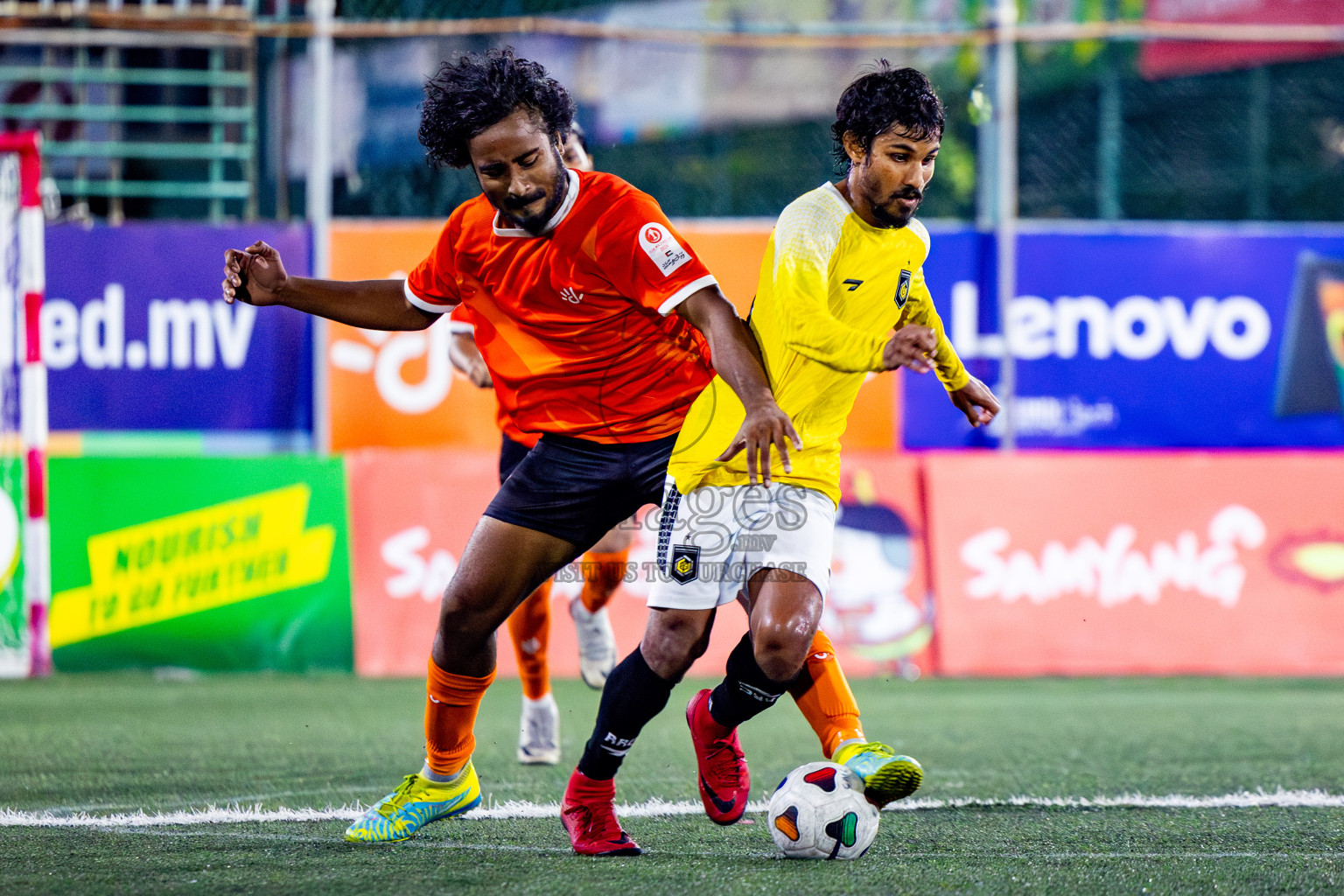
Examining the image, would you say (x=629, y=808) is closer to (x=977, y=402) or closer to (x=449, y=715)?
(x=449, y=715)

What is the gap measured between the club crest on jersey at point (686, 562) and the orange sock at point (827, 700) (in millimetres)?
377

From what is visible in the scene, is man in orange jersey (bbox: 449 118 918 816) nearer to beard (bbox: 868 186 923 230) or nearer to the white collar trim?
the white collar trim

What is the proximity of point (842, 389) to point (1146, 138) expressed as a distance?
24.3 feet

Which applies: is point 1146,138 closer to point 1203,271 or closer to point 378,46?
point 1203,271

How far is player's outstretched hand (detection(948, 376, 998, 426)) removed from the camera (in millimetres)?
3799

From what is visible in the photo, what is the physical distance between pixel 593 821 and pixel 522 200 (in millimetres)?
1429

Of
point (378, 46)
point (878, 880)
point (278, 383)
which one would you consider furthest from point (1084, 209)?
point (878, 880)

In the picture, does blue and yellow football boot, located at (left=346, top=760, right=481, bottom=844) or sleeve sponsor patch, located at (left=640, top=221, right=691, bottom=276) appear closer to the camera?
sleeve sponsor patch, located at (left=640, top=221, right=691, bottom=276)

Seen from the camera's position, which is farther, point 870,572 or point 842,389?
point 870,572

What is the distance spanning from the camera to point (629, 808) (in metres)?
4.22

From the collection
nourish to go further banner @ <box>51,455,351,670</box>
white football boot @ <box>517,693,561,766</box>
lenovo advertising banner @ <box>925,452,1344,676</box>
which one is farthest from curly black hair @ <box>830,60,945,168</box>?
nourish to go further banner @ <box>51,455,351,670</box>

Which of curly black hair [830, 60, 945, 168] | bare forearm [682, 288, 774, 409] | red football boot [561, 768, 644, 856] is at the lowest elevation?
red football boot [561, 768, 644, 856]

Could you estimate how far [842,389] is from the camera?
3668mm

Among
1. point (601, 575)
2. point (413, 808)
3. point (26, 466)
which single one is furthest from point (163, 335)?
point (413, 808)
